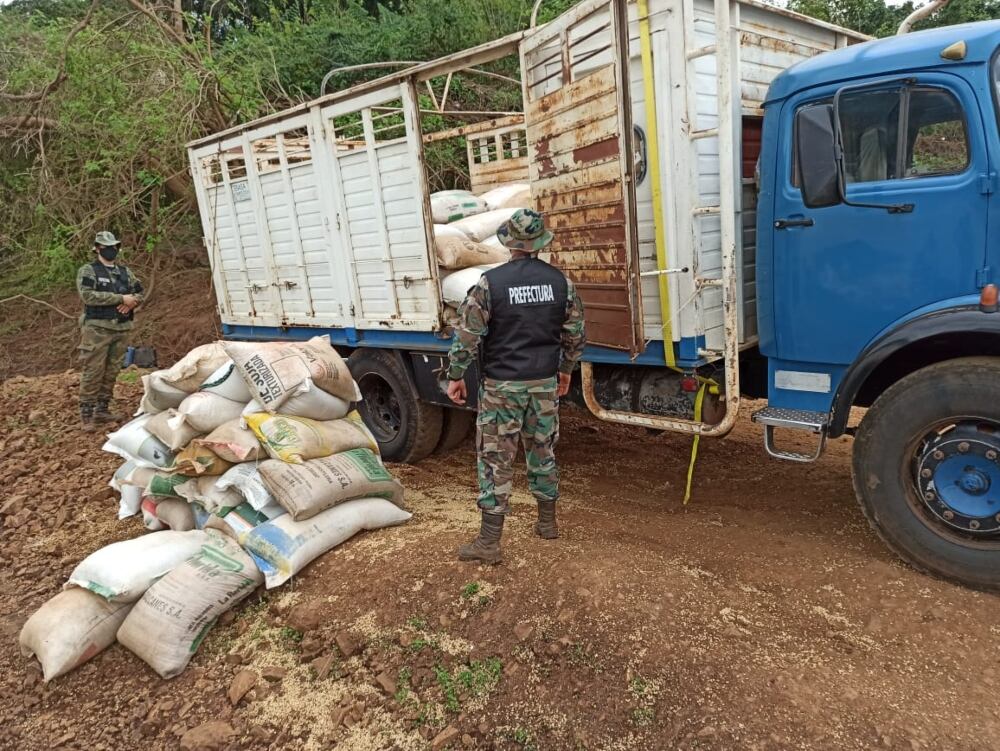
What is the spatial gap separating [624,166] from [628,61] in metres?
0.44

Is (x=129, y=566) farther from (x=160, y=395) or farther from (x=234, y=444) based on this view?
(x=160, y=395)

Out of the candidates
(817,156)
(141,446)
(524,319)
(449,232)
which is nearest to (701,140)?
(817,156)

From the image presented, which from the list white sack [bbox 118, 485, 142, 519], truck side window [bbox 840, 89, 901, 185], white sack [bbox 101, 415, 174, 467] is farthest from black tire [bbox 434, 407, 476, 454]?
truck side window [bbox 840, 89, 901, 185]

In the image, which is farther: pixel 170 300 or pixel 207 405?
pixel 170 300

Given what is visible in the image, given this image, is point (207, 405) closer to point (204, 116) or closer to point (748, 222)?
point (748, 222)

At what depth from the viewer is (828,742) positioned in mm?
2271

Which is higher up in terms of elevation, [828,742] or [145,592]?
[145,592]

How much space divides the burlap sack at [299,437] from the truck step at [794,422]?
2150mm

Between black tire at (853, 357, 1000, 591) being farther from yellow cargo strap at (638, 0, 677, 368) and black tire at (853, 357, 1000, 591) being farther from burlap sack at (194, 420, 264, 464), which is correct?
burlap sack at (194, 420, 264, 464)

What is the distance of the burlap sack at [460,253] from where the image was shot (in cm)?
454

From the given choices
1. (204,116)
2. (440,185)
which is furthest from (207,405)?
(204,116)

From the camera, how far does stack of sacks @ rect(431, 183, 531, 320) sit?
14.9 feet

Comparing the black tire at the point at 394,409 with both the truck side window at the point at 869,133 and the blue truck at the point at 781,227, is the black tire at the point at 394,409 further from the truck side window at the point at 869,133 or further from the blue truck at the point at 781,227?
the truck side window at the point at 869,133

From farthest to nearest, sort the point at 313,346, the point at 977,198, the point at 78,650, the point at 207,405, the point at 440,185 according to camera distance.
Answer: the point at 440,185, the point at 313,346, the point at 207,405, the point at 78,650, the point at 977,198
